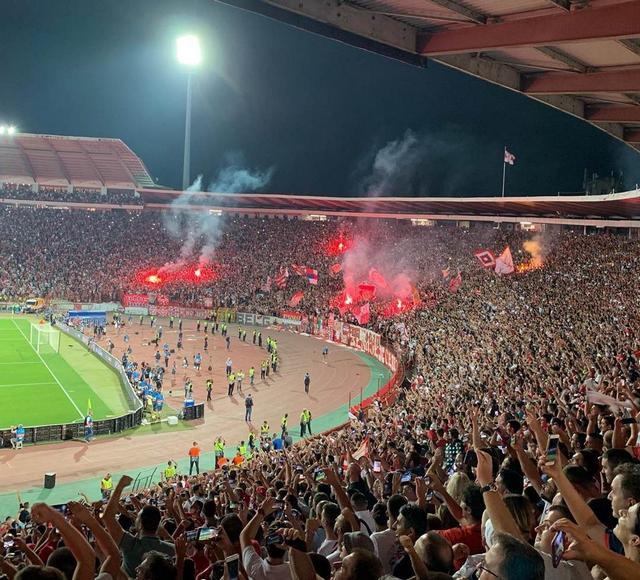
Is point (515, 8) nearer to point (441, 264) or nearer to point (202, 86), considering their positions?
point (441, 264)

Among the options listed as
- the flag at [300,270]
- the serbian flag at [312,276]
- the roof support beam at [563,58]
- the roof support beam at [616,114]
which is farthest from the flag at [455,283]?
the roof support beam at [563,58]

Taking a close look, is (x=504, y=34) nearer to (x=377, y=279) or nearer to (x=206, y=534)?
(x=206, y=534)

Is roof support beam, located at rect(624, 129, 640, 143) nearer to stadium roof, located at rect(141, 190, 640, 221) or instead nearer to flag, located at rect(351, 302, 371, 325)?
stadium roof, located at rect(141, 190, 640, 221)

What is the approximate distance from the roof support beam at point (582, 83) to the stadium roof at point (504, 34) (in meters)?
0.02

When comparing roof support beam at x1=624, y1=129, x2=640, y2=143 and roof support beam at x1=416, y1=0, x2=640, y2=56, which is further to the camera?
roof support beam at x1=624, y1=129, x2=640, y2=143

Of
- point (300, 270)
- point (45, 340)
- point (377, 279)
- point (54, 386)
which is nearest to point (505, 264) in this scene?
point (377, 279)

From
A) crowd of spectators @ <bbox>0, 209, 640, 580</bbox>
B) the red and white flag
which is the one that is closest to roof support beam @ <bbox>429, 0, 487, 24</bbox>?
crowd of spectators @ <bbox>0, 209, 640, 580</bbox>

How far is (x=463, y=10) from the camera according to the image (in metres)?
9.43

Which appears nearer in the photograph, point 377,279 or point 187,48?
point 377,279

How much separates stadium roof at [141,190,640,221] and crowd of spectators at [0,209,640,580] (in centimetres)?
175

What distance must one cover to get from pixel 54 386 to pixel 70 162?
53286 mm

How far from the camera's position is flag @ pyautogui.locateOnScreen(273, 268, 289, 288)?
204ft

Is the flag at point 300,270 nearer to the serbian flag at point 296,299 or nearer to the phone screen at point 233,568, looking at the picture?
the serbian flag at point 296,299

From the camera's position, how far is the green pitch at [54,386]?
94.6 ft
